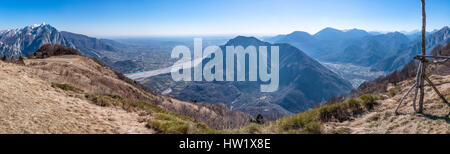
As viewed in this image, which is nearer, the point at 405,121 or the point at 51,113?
the point at 405,121

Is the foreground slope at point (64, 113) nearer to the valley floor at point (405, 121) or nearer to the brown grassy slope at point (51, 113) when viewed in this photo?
the brown grassy slope at point (51, 113)

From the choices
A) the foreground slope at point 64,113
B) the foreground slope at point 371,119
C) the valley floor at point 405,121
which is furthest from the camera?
the foreground slope at point 64,113

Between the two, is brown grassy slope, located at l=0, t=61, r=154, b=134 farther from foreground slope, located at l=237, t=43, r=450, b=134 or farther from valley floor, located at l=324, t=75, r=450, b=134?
valley floor, located at l=324, t=75, r=450, b=134

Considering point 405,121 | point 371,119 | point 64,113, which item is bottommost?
point 371,119

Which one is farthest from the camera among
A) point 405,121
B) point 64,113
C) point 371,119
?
point 64,113

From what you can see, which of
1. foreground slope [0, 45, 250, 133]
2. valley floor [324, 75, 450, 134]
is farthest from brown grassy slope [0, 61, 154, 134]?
valley floor [324, 75, 450, 134]

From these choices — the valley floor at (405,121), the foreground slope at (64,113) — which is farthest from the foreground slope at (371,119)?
the foreground slope at (64,113)

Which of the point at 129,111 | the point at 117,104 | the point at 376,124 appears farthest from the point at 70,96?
the point at 376,124

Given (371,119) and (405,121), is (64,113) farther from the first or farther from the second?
(405,121)

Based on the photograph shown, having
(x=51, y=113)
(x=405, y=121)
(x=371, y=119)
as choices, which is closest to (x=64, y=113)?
(x=51, y=113)

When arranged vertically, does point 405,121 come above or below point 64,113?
above
